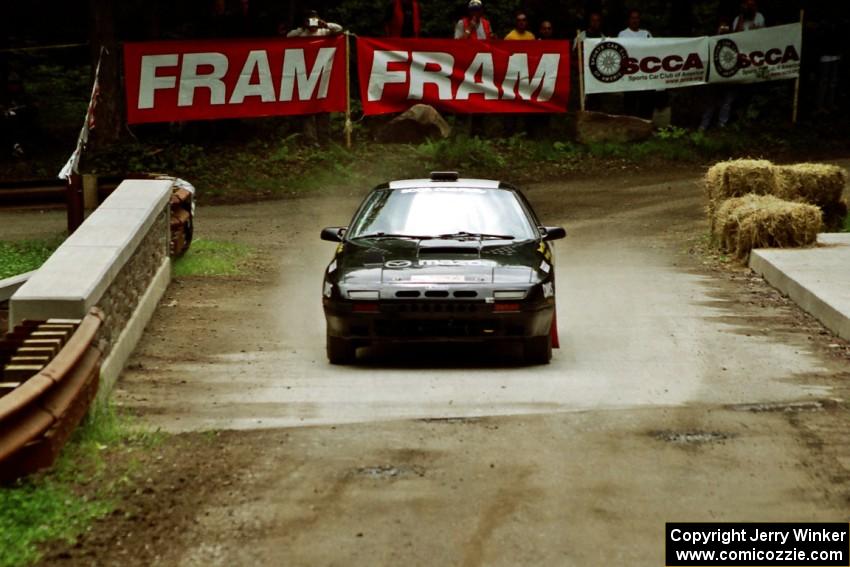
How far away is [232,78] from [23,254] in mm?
8160

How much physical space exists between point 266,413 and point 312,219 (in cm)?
1162

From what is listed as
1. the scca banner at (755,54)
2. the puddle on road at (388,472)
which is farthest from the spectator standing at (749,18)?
the puddle on road at (388,472)

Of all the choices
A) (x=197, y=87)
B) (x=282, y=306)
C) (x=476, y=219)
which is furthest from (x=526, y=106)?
(x=476, y=219)

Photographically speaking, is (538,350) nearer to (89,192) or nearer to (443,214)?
(443,214)

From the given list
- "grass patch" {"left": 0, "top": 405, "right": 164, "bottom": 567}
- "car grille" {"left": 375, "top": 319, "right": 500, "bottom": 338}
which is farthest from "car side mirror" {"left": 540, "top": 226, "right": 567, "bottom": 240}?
"grass patch" {"left": 0, "top": 405, "right": 164, "bottom": 567}

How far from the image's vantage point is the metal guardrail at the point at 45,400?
7.25 meters

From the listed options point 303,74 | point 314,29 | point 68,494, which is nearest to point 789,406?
point 68,494

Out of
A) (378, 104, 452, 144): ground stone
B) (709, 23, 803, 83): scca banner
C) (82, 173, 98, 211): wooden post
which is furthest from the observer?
(709, 23, 803, 83): scca banner

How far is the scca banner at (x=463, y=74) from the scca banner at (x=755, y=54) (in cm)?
314

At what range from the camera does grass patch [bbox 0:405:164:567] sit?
679 cm

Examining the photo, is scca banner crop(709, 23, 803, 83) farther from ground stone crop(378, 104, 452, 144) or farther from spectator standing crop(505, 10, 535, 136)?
ground stone crop(378, 104, 452, 144)

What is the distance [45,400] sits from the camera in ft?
25.2

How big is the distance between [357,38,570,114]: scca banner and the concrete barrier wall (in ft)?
33.5

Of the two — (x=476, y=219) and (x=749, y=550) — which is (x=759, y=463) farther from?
(x=476, y=219)
